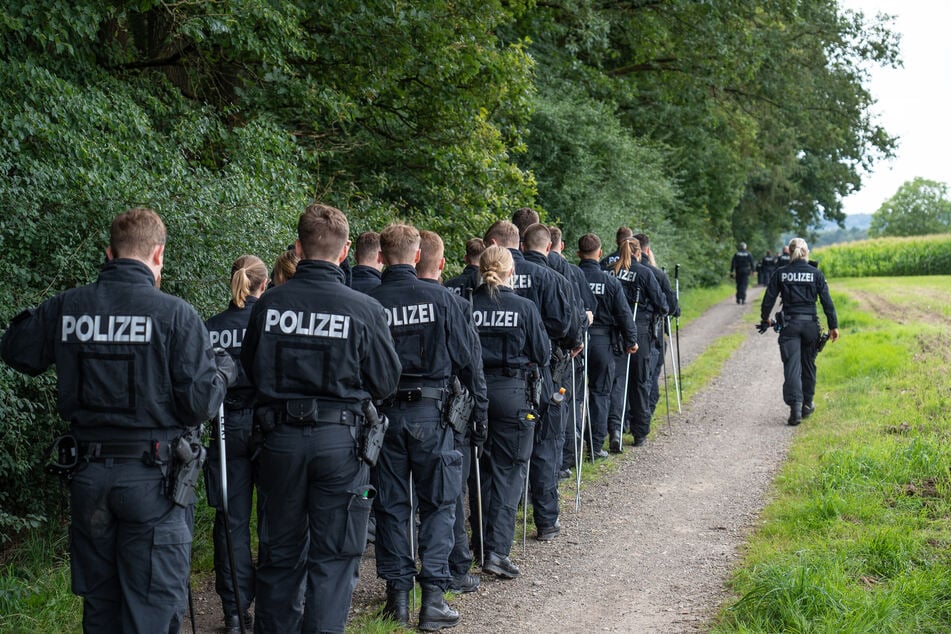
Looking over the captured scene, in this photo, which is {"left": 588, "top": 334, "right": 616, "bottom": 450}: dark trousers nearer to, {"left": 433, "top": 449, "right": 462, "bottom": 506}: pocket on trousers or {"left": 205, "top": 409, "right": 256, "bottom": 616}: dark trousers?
{"left": 433, "top": 449, "right": 462, "bottom": 506}: pocket on trousers

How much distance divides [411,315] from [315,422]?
1.23 meters

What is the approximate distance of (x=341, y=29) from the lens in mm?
12250

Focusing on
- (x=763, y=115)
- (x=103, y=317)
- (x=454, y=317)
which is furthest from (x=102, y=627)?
(x=763, y=115)

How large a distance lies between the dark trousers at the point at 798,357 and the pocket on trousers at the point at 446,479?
23.6 ft

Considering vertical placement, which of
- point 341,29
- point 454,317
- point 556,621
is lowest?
point 556,621

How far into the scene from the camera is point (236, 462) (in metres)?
5.92

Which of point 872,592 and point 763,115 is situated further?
point 763,115

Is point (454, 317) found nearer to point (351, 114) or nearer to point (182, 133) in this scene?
point (182, 133)

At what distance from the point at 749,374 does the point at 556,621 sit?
37.7 ft

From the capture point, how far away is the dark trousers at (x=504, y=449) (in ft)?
23.1

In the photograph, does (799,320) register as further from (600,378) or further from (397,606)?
(397,606)

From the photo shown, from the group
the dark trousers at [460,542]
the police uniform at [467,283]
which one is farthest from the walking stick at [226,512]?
the police uniform at [467,283]

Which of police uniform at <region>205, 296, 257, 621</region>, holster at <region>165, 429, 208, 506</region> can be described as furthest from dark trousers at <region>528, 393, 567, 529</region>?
holster at <region>165, 429, 208, 506</region>

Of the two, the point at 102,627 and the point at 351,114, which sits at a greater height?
the point at 351,114
